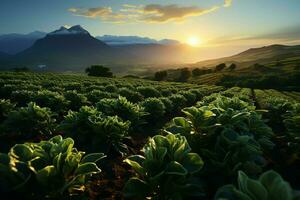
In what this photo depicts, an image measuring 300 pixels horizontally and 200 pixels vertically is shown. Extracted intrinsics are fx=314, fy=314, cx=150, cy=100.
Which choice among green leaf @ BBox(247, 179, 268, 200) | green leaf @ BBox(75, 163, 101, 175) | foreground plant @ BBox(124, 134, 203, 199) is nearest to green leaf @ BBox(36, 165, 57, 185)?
green leaf @ BBox(75, 163, 101, 175)

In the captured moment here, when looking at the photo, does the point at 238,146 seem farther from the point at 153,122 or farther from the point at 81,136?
the point at 153,122

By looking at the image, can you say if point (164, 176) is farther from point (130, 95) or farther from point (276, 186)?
point (130, 95)

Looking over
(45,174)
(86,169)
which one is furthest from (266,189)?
(45,174)

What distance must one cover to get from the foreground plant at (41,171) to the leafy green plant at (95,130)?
276cm

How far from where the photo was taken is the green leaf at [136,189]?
15.7 ft

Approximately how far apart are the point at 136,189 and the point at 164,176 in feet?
1.55

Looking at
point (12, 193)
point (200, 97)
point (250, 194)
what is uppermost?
point (250, 194)

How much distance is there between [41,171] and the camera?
4293 mm

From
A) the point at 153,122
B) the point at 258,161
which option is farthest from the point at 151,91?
the point at 258,161

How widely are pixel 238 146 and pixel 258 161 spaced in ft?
2.86

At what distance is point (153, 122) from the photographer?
14.4 m

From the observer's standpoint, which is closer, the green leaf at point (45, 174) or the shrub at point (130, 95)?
the green leaf at point (45, 174)

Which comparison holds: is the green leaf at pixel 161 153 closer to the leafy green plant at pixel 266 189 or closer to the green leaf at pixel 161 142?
the green leaf at pixel 161 142

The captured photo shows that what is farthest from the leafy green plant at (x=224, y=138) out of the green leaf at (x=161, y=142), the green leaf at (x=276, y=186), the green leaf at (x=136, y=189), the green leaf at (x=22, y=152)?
the green leaf at (x=22, y=152)
